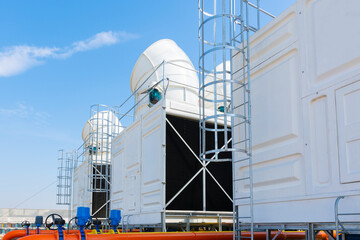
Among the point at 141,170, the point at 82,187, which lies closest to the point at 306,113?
the point at 141,170

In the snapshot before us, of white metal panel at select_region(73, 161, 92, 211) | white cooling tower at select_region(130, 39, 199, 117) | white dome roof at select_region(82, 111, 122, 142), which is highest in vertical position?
white cooling tower at select_region(130, 39, 199, 117)

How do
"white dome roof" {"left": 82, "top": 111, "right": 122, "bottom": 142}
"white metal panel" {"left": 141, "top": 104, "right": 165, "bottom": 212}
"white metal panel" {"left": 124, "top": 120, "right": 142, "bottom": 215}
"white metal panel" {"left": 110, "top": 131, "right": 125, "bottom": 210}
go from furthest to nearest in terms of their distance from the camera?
"white dome roof" {"left": 82, "top": 111, "right": 122, "bottom": 142}
"white metal panel" {"left": 110, "top": 131, "right": 125, "bottom": 210}
"white metal panel" {"left": 124, "top": 120, "right": 142, "bottom": 215}
"white metal panel" {"left": 141, "top": 104, "right": 165, "bottom": 212}

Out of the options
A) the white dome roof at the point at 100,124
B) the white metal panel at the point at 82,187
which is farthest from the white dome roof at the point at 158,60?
the white metal panel at the point at 82,187

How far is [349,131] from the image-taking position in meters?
4.39

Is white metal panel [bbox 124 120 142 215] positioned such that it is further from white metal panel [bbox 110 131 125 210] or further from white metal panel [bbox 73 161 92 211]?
white metal panel [bbox 73 161 92 211]

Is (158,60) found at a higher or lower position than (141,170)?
higher

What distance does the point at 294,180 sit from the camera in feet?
16.7

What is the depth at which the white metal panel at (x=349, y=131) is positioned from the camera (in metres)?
4.29

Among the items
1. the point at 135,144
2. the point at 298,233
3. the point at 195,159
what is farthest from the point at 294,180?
the point at 135,144

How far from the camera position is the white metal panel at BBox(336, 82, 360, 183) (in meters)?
4.29

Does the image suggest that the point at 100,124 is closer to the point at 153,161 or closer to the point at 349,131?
the point at 153,161

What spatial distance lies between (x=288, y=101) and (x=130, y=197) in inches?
277

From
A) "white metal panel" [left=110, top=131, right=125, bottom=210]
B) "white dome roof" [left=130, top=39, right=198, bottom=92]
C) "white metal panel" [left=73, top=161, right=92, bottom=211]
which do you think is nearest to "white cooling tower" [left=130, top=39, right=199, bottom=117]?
"white dome roof" [left=130, top=39, right=198, bottom=92]

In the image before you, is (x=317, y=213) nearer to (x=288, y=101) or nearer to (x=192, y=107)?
(x=288, y=101)
